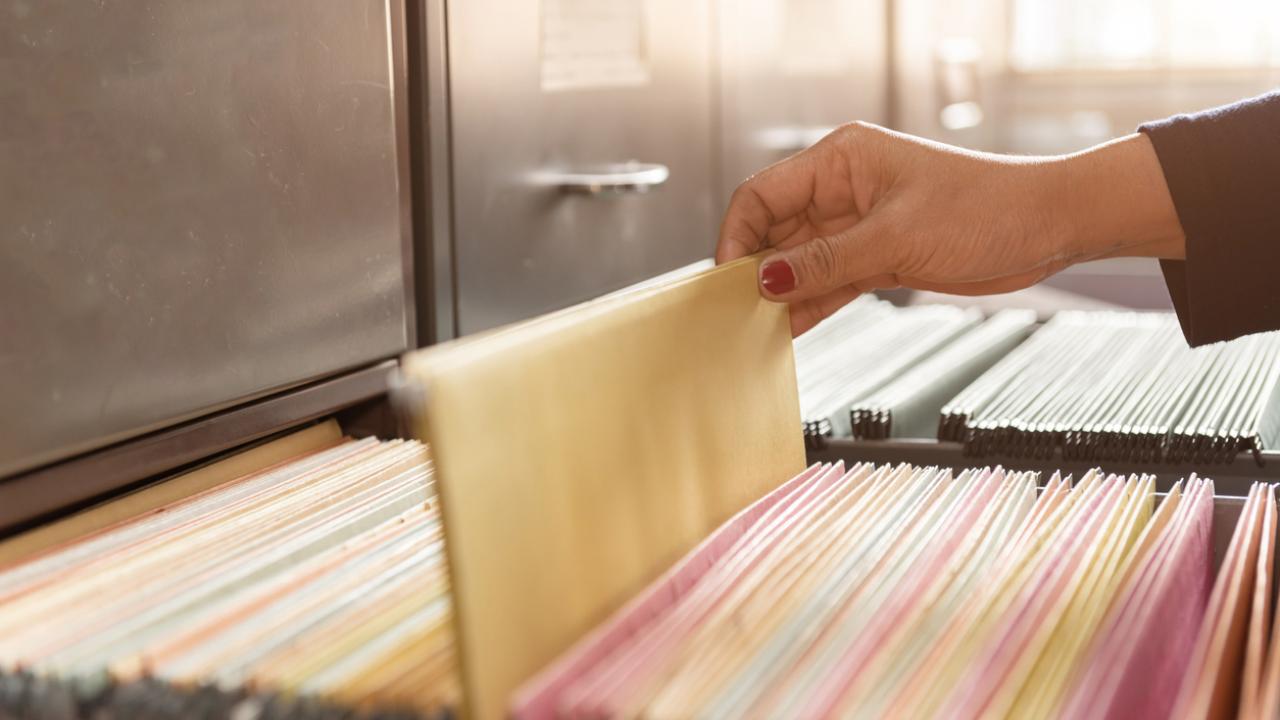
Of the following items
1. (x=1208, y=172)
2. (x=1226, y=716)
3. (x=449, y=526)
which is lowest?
(x=1226, y=716)

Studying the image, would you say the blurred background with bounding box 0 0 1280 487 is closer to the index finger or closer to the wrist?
the index finger

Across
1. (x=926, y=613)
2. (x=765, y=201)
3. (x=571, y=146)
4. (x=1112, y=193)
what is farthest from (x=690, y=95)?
(x=926, y=613)

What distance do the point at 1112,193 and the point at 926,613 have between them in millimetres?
549

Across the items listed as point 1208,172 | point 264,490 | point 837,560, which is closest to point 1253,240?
point 1208,172

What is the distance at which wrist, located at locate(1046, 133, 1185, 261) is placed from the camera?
104 centimetres

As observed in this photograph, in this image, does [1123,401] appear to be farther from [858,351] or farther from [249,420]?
Answer: [249,420]

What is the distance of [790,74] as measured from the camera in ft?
6.31

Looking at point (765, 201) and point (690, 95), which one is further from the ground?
point (690, 95)

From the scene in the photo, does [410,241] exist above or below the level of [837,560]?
above

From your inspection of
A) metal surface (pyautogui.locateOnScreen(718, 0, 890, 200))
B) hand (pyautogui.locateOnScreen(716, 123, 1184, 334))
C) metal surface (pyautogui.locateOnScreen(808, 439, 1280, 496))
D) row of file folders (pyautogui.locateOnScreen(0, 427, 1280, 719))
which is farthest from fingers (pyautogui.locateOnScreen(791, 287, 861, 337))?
metal surface (pyautogui.locateOnScreen(718, 0, 890, 200))

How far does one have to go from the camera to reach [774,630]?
591 mm

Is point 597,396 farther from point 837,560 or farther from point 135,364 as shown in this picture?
point 135,364

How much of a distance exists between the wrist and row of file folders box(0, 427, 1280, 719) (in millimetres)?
274

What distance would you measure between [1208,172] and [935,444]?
31 centimetres
